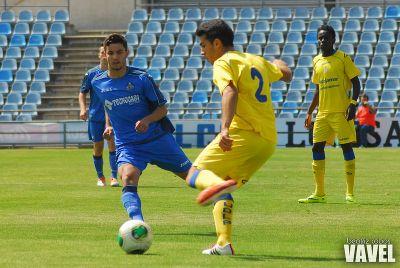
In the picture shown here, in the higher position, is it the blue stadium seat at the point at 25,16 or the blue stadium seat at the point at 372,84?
the blue stadium seat at the point at 25,16

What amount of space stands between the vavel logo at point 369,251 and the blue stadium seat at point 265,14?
30674 mm

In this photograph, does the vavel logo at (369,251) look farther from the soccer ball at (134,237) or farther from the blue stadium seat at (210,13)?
the blue stadium seat at (210,13)

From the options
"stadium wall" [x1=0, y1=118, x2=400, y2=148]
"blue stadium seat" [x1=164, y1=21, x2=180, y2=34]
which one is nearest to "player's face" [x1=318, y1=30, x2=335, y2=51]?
"stadium wall" [x1=0, y1=118, x2=400, y2=148]

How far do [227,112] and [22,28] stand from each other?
34.3 m

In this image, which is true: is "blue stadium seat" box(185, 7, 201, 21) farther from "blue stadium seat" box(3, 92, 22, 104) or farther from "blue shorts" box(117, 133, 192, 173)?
"blue shorts" box(117, 133, 192, 173)

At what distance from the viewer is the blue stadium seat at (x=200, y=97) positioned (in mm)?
37438

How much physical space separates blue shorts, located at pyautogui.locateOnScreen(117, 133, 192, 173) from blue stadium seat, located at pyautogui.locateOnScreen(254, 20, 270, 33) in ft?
95.6

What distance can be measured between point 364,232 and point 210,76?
2766cm

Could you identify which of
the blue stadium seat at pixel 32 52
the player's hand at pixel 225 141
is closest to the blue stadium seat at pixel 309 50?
the blue stadium seat at pixel 32 52

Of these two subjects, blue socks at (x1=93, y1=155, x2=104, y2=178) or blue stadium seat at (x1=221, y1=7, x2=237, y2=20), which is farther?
blue stadium seat at (x1=221, y1=7, x2=237, y2=20)

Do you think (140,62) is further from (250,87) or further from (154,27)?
(250,87)

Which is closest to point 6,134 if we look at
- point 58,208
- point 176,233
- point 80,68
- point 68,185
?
point 80,68

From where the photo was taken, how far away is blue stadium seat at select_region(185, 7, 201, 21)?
4075 cm

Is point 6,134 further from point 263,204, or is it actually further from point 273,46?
point 263,204
